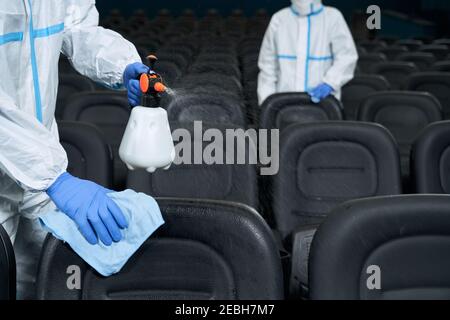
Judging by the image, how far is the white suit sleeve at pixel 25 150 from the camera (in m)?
1.16

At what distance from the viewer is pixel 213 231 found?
112 cm

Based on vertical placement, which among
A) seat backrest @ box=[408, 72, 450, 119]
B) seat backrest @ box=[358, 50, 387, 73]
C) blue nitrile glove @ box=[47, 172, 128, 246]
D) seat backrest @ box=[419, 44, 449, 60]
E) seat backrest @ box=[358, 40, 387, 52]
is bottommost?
seat backrest @ box=[358, 40, 387, 52]

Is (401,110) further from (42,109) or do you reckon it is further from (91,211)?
(91,211)

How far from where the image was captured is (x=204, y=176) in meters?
1.98

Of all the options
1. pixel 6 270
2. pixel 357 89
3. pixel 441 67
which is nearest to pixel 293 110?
pixel 357 89

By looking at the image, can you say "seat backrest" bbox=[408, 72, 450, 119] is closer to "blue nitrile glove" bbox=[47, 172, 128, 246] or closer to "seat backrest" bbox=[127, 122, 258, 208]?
"seat backrest" bbox=[127, 122, 258, 208]

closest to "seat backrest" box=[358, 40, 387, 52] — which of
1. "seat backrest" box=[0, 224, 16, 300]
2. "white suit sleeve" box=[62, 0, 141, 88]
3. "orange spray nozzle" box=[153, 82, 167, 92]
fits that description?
"white suit sleeve" box=[62, 0, 141, 88]

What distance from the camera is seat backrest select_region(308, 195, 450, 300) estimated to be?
1.07 metres

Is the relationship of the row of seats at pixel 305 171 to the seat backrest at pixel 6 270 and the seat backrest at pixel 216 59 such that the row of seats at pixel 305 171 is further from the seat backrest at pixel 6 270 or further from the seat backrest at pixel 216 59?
the seat backrest at pixel 216 59

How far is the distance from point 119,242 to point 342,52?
2888mm

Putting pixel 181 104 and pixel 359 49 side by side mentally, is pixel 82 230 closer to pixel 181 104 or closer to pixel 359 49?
pixel 181 104

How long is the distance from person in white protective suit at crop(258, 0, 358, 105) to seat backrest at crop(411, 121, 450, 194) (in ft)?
6.16

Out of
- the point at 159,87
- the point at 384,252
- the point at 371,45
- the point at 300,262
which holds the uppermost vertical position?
the point at 159,87
